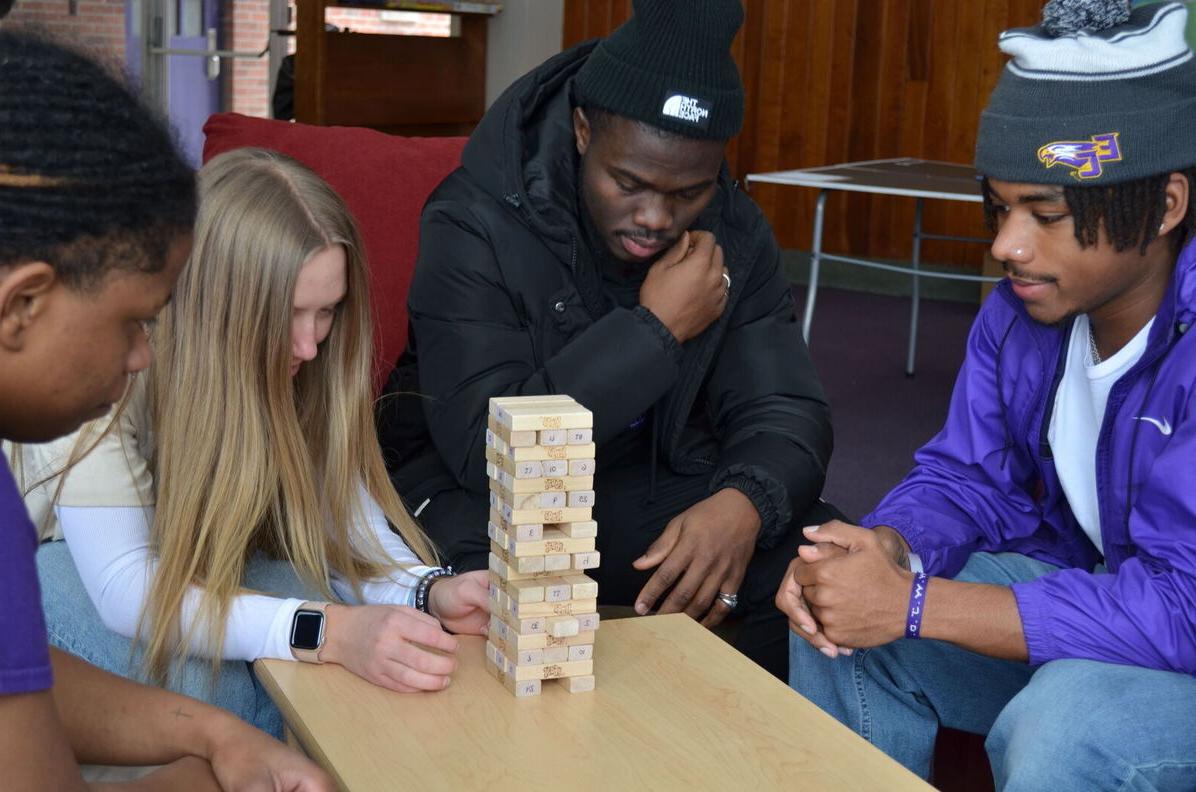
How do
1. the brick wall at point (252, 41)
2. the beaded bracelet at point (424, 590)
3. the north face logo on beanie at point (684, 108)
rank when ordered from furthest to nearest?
the brick wall at point (252, 41), the north face logo on beanie at point (684, 108), the beaded bracelet at point (424, 590)

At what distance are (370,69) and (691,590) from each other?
9.12 ft

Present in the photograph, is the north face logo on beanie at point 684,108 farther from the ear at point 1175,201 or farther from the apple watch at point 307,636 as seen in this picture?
the apple watch at point 307,636

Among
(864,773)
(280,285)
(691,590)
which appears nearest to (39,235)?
(280,285)

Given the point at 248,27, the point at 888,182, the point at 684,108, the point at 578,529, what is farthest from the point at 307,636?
the point at 248,27

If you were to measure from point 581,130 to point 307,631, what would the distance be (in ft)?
3.08

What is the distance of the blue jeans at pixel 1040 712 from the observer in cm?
140

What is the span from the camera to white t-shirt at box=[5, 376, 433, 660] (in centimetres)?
157

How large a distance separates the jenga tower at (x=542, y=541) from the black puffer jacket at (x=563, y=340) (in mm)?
519

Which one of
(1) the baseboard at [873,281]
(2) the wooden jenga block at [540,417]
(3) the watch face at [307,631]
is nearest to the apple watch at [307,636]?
(3) the watch face at [307,631]

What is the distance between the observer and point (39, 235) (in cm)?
96

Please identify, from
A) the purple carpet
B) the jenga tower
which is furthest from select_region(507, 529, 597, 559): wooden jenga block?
the purple carpet

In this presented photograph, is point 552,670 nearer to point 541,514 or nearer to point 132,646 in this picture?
point 541,514

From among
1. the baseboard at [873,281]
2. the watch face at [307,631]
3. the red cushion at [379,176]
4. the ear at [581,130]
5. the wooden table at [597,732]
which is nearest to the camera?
the wooden table at [597,732]

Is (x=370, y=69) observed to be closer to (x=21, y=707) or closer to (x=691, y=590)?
(x=691, y=590)
